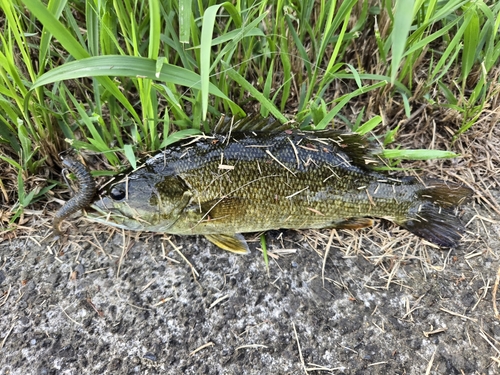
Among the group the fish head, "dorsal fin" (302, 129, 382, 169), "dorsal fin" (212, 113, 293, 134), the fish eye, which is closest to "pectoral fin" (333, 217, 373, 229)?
"dorsal fin" (302, 129, 382, 169)

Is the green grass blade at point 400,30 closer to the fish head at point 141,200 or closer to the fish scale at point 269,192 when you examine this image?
the fish scale at point 269,192

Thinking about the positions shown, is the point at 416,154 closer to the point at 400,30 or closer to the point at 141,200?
the point at 400,30

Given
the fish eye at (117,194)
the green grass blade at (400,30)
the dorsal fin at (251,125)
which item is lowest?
the fish eye at (117,194)

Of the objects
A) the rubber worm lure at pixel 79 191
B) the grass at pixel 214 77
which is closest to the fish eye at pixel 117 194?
the rubber worm lure at pixel 79 191

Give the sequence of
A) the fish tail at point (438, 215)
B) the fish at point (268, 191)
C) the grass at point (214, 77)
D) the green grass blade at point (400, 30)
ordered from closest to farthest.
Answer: the green grass blade at point (400, 30) < the grass at point (214, 77) < the fish at point (268, 191) < the fish tail at point (438, 215)

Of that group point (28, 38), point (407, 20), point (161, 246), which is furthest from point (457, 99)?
point (28, 38)

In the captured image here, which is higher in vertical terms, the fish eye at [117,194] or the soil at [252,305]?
the fish eye at [117,194]
